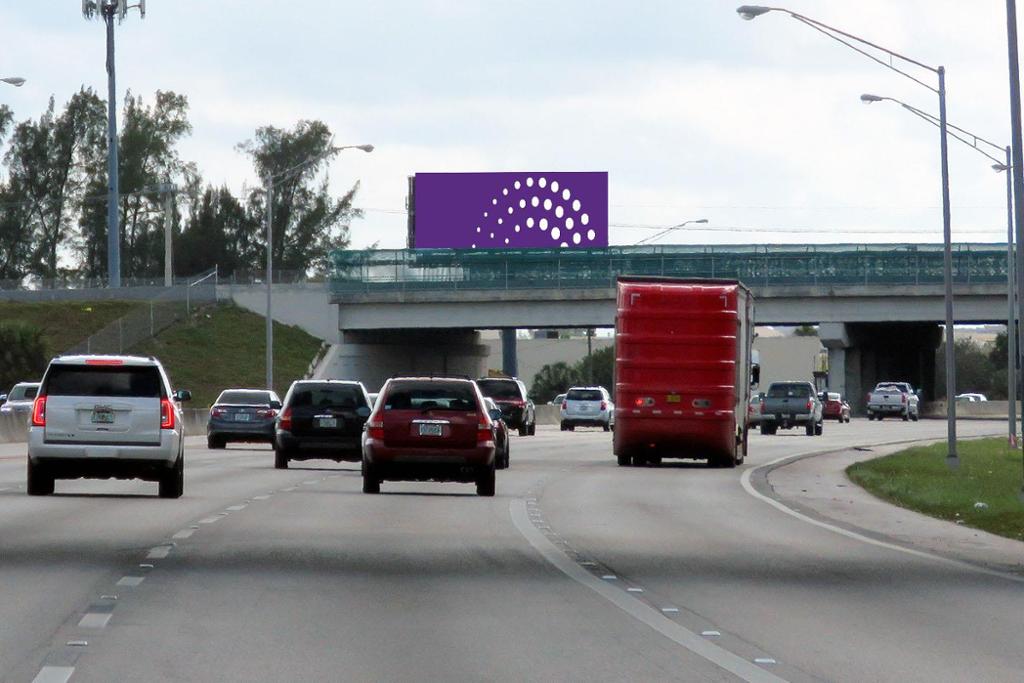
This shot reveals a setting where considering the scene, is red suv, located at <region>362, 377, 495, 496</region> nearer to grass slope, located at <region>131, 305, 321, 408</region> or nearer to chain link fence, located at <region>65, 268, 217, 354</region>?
chain link fence, located at <region>65, 268, 217, 354</region>

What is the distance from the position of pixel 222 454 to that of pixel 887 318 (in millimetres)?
50024

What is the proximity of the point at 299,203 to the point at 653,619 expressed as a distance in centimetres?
12176

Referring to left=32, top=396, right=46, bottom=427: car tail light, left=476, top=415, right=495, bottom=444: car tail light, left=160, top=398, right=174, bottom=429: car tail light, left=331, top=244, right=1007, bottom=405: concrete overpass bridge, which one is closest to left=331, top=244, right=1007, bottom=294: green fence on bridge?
left=331, top=244, right=1007, bottom=405: concrete overpass bridge

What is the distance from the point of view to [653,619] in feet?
42.3

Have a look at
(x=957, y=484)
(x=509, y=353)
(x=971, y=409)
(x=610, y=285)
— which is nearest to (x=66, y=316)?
(x=509, y=353)

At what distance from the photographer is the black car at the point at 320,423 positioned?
35.3m

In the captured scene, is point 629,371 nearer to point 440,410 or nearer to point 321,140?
point 440,410

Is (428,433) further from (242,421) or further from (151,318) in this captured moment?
(151,318)

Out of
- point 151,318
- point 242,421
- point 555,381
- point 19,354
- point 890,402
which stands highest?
point 151,318

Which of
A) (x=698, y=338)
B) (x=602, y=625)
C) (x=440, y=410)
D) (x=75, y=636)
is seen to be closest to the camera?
(x=75, y=636)

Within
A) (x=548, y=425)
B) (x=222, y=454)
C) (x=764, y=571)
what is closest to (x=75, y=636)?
(x=764, y=571)

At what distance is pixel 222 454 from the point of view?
44188 mm

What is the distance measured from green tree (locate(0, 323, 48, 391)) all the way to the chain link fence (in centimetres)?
130

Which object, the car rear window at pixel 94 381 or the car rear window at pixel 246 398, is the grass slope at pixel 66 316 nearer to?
the car rear window at pixel 246 398
